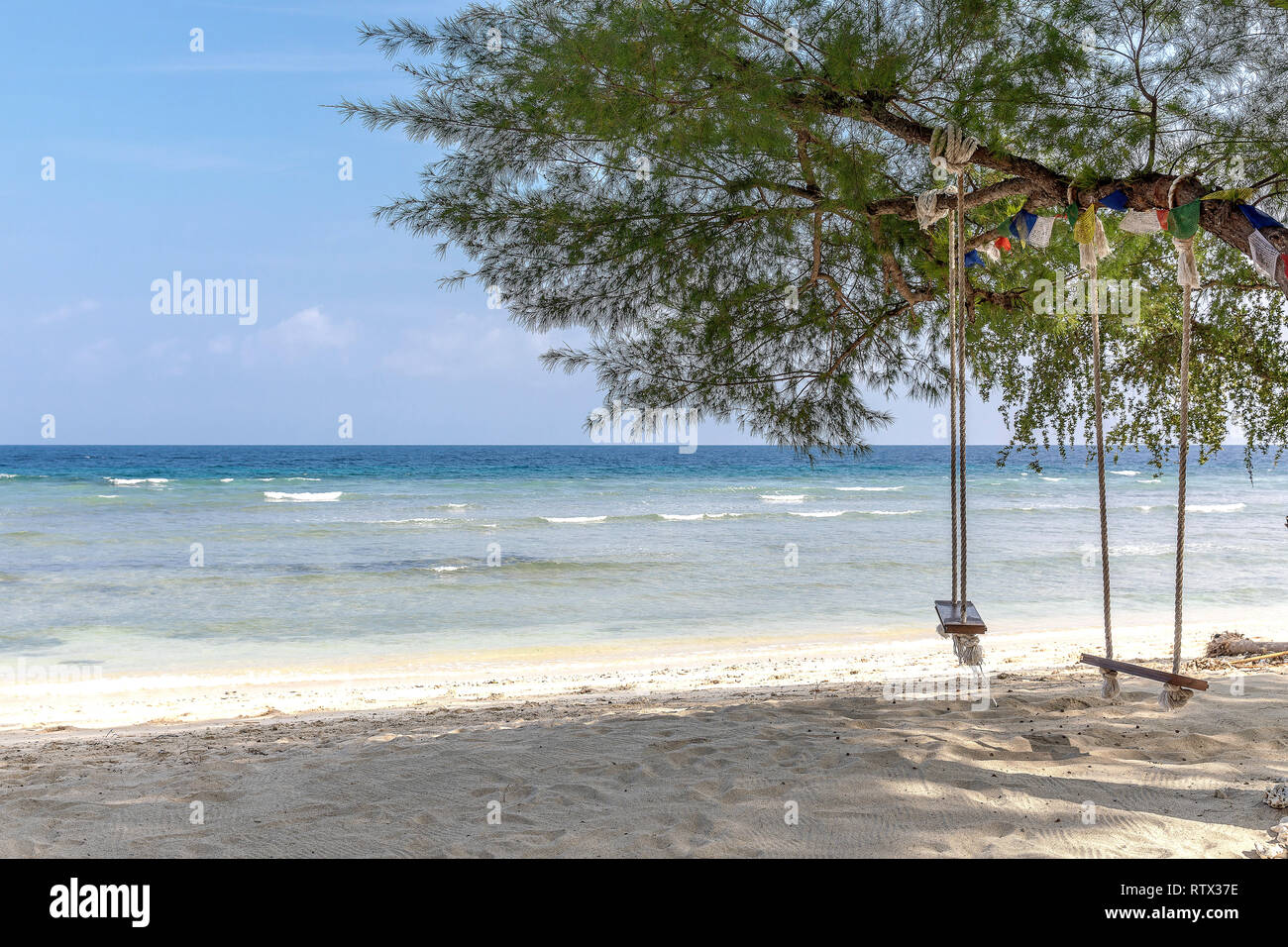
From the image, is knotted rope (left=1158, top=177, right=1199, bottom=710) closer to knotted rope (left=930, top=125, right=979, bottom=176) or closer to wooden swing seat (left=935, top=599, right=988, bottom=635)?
wooden swing seat (left=935, top=599, right=988, bottom=635)

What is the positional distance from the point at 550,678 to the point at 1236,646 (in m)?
5.12

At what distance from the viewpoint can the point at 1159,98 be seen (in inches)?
140

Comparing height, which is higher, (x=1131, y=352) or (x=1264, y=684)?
(x=1131, y=352)

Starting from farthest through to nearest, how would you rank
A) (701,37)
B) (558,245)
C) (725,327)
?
(725,327)
(558,245)
(701,37)

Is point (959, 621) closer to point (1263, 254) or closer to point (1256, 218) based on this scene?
point (1263, 254)

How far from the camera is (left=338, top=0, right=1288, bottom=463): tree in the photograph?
3484 millimetres

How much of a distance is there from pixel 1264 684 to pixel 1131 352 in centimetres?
215

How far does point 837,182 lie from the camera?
3.87m

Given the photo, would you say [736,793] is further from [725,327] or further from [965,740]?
[725,327]

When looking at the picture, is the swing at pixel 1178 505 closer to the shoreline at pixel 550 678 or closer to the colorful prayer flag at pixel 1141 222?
the colorful prayer flag at pixel 1141 222

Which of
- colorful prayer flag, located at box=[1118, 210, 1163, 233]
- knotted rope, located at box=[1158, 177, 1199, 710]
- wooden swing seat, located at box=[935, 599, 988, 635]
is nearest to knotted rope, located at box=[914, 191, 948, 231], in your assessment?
colorful prayer flag, located at box=[1118, 210, 1163, 233]

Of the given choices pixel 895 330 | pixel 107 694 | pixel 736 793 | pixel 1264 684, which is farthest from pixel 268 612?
pixel 1264 684

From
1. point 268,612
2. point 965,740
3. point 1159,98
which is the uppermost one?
point 1159,98

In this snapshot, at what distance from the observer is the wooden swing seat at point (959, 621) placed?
3.15 m
